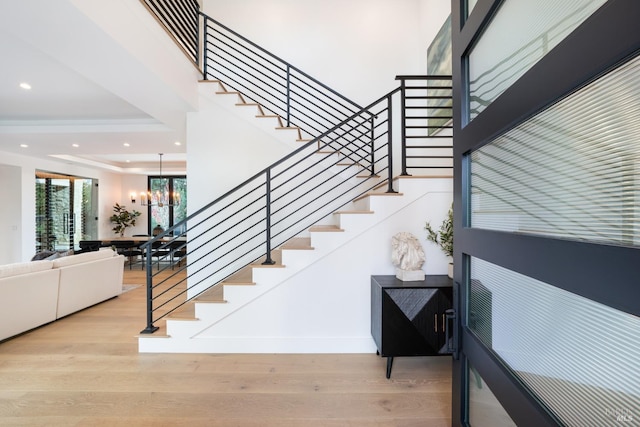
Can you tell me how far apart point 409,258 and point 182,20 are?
3706 millimetres

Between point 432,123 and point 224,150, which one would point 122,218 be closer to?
point 224,150

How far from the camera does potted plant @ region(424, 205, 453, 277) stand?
266cm

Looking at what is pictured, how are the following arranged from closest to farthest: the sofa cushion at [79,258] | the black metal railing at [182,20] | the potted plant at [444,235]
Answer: the potted plant at [444,235], the black metal railing at [182,20], the sofa cushion at [79,258]

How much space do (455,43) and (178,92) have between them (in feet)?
10.00

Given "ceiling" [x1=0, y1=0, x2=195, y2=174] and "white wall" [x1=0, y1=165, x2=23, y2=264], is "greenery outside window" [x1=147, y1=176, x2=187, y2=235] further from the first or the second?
"ceiling" [x1=0, y1=0, x2=195, y2=174]

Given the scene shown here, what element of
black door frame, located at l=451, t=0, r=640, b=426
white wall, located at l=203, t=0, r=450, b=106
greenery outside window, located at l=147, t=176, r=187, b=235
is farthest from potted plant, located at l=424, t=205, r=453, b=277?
greenery outside window, located at l=147, t=176, r=187, b=235

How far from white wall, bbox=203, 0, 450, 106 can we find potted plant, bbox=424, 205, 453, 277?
9.72 feet

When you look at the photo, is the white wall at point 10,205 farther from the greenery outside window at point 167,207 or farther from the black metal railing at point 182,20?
the black metal railing at point 182,20

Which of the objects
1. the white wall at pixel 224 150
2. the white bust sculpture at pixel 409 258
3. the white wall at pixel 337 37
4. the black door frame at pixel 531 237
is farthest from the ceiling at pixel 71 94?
the white bust sculpture at pixel 409 258

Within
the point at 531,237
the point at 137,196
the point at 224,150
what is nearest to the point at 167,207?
the point at 137,196

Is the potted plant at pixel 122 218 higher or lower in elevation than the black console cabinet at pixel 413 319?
higher

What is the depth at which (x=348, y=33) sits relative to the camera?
4973 mm

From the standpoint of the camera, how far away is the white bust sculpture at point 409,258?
2.50m

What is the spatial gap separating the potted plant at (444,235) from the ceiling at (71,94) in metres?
3.02
